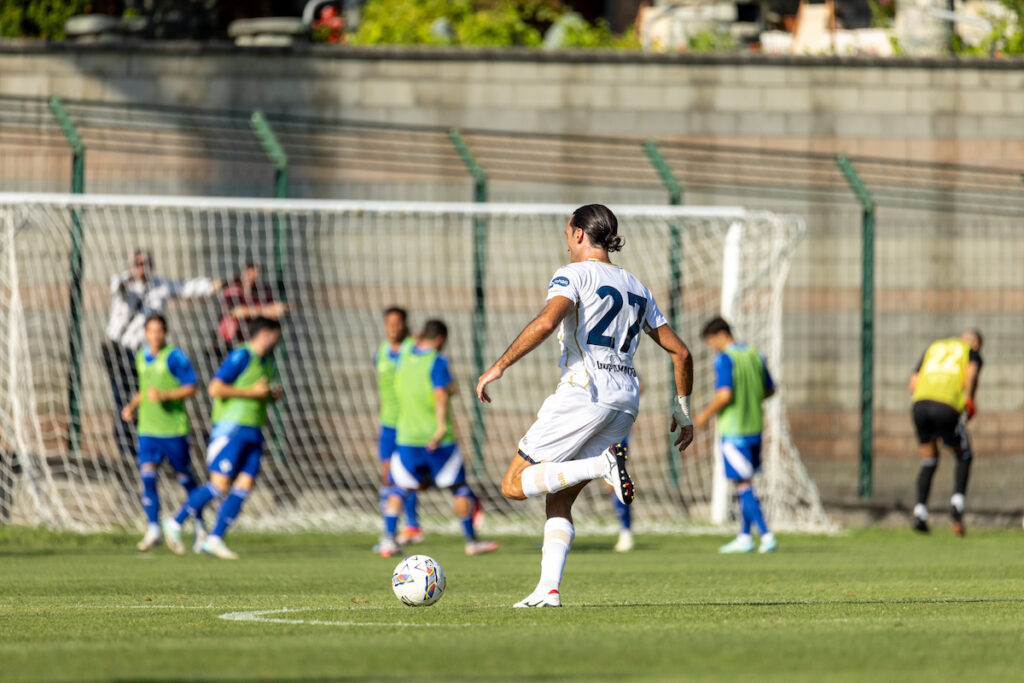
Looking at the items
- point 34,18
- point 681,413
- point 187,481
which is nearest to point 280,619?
point 681,413

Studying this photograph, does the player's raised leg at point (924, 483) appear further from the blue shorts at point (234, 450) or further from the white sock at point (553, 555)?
the white sock at point (553, 555)

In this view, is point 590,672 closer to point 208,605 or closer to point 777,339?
point 208,605

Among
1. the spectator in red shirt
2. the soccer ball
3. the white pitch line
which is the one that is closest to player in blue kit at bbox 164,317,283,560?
the spectator in red shirt

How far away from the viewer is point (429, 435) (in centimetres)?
1261

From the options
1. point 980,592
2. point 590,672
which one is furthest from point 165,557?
point 590,672

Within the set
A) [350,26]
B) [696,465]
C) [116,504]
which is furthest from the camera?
[350,26]

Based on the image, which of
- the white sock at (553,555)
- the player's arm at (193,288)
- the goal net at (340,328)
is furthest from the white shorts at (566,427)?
the player's arm at (193,288)

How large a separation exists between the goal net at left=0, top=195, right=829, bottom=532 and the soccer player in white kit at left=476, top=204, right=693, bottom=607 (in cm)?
729

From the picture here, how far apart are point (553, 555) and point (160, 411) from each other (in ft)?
21.3

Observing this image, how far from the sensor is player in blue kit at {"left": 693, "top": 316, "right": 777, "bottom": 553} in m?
12.6

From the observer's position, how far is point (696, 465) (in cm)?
1616

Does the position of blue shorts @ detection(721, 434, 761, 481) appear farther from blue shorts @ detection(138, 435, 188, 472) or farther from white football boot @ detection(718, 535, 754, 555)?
blue shorts @ detection(138, 435, 188, 472)

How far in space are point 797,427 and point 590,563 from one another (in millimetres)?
6246

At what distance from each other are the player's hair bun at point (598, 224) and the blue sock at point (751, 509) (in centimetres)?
583
